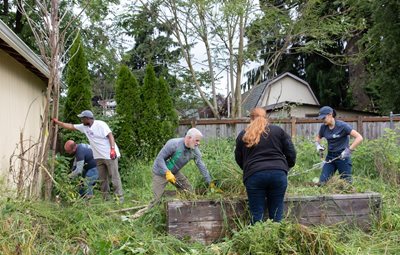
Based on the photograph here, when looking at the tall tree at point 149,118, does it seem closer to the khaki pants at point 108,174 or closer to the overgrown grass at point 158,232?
the khaki pants at point 108,174

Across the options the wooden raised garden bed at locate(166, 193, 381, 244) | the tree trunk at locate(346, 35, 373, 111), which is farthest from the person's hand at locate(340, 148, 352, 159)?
the tree trunk at locate(346, 35, 373, 111)

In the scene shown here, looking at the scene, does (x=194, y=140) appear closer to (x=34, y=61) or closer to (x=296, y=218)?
(x=296, y=218)

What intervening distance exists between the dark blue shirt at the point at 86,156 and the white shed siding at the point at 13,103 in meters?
0.78

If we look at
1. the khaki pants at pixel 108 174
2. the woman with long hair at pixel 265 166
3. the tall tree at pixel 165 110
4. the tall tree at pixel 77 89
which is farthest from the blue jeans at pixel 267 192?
the tall tree at pixel 165 110

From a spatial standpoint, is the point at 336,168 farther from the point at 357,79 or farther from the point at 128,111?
the point at 357,79

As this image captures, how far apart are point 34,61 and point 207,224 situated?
3354 mm

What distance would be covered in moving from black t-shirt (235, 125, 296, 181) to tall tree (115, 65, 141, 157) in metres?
5.82

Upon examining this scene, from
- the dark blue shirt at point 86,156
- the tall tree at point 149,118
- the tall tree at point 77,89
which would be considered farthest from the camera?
the tall tree at point 149,118

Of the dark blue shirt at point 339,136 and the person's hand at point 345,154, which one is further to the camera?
the dark blue shirt at point 339,136

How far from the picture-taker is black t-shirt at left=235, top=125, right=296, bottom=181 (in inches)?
171

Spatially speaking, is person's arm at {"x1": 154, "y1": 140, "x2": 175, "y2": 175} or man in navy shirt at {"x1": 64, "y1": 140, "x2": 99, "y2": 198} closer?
person's arm at {"x1": 154, "y1": 140, "x2": 175, "y2": 175}

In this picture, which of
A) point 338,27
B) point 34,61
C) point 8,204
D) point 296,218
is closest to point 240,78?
point 338,27

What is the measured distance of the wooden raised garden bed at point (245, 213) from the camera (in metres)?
4.59

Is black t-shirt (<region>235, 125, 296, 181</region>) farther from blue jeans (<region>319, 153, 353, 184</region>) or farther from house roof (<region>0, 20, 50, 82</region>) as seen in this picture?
house roof (<region>0, 20, 50, 82</region>)
